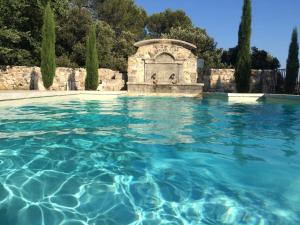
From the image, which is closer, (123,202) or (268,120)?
(123,202)

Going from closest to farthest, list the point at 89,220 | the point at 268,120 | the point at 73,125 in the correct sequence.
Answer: the point at 89,220 → the point at 73,125 → the point at 268,120

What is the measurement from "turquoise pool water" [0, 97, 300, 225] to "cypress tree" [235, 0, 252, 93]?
43.6 feet

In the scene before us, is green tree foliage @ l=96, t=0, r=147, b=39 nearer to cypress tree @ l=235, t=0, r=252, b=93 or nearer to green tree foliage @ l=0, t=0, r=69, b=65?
green tree foliage @ l=0, t=0, r=69, b=65

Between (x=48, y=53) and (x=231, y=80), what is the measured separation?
11762 mm

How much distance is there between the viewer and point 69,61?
23.9 metres

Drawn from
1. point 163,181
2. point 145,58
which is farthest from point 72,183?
point 145,58

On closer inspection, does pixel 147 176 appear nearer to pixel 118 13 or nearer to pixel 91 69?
pixel 91 69

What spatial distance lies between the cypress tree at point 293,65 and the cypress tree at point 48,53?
13.5 meters

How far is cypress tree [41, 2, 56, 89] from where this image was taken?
18.8 metres

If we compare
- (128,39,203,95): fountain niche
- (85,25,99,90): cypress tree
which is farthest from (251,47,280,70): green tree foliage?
(85,25,99,90): cypress tree

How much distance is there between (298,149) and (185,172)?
2.28m

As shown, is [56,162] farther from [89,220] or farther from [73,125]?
[73,125]

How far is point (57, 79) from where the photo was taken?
839 inches

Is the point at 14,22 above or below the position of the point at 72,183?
above
